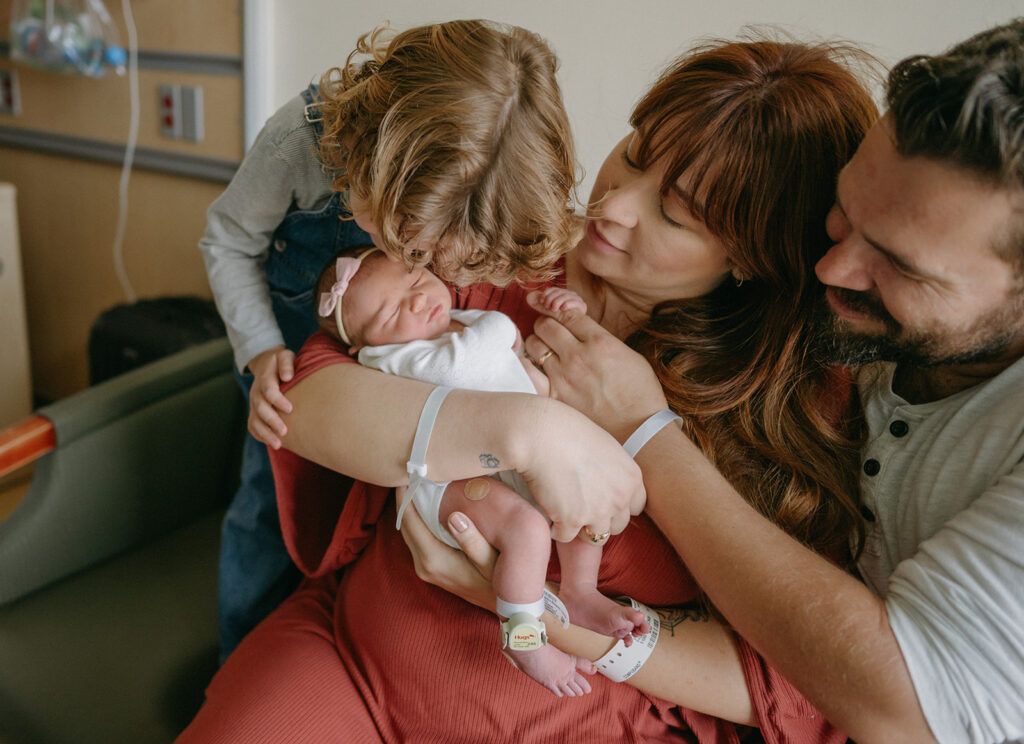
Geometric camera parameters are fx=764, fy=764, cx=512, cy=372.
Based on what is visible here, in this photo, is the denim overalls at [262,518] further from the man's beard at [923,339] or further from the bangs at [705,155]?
the man's beard at [923,339]

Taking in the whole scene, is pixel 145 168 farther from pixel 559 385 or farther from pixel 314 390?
pixel 559 385

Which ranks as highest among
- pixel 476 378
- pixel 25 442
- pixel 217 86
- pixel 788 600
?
pixel 217 86

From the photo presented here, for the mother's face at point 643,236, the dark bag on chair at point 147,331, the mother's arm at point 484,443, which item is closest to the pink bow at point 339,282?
the mother's arm at point 484,443

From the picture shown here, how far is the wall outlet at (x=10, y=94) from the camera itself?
2510 mm

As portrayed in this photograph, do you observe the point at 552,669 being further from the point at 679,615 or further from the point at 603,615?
the point at 679,615

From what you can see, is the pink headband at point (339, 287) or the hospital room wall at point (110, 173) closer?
the pink headband at point (339, 287)

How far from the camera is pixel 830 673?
82 cm

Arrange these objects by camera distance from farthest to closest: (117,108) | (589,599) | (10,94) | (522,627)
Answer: (10,94)
(117,108)
(589,599)
(522,627)

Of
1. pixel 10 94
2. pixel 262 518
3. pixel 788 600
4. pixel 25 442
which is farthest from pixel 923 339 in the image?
pixel 10 94

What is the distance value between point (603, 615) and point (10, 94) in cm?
266

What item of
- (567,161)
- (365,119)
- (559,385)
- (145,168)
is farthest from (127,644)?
(145,168)

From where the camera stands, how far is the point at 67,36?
85.8 inches

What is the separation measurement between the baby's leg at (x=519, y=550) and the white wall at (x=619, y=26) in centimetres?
89

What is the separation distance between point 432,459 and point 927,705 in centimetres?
61
